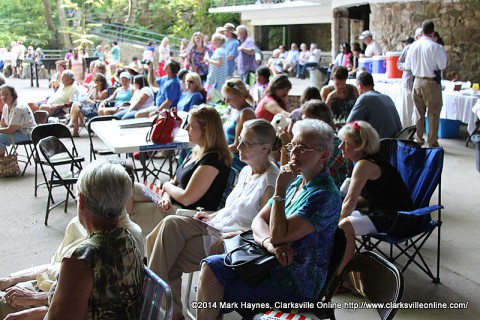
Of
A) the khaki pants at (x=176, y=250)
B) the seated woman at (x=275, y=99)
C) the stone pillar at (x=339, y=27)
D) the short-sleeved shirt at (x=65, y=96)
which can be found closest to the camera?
the khaki pants at (x=176, y=250)

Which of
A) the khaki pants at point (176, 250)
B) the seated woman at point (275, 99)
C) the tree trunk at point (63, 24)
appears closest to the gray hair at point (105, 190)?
the khaki pants at point (176, 250)

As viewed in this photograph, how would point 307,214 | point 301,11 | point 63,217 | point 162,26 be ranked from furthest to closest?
point 162,26
point 301,11
point 63,217
point 307,214

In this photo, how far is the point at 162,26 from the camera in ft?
114

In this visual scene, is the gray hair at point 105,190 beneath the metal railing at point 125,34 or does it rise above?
beneath

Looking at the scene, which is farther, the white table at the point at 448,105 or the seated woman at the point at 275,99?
the white table at the point at 448,105

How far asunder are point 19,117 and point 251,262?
548 cm

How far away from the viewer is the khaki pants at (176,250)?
3.49 metres

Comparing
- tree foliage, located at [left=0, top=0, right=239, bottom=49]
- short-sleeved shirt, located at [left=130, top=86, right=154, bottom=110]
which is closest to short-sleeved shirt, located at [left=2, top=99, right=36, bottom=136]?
short-sleeved shirt, located at [left=130, top=86, right=154, bottom=110]

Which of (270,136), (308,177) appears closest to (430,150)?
(270,136)

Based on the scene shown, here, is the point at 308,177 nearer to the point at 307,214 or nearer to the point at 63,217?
the point at 307,214

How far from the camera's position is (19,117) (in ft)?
24.4

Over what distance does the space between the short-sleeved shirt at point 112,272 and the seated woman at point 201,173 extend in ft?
5.28

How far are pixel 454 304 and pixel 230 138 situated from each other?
2842 millimetres

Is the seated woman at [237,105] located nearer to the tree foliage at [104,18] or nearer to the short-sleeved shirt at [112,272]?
the short-sleeved shirt at [112,272]
